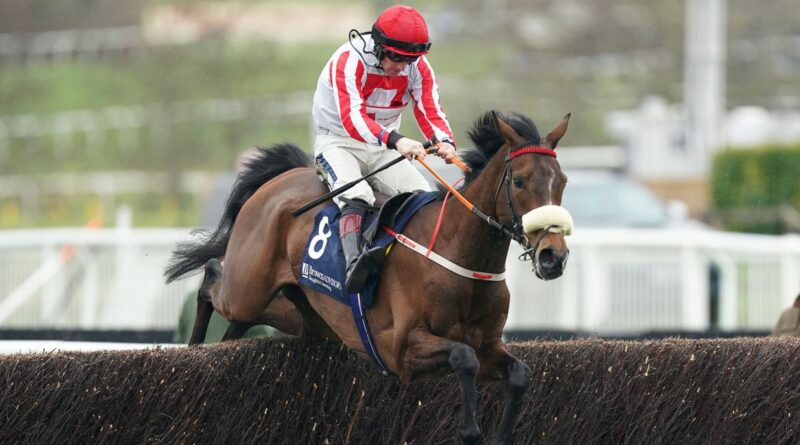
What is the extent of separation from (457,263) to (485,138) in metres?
0.49

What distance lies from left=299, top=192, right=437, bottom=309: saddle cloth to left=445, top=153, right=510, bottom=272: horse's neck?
0.33 m

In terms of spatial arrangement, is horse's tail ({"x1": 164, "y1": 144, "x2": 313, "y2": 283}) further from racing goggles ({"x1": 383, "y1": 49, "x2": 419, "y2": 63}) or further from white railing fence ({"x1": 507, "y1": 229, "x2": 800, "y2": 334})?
white railing fence ({"x1": 507, "y1": 229, "x2": 800, "y2": 334})

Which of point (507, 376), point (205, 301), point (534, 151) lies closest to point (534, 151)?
point (534, 151)

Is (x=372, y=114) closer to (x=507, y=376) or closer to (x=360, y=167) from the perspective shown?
(x=360, y=167)

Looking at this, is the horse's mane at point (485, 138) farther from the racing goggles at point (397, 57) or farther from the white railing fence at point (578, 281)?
the white railing fence at point (578, 281)

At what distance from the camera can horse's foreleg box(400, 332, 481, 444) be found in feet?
16.0

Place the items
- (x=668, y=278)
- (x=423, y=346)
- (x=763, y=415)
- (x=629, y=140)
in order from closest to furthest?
(x=423, y=346)
(x=763, y=415)
(x=668, y=278)
(x=629, y=140)

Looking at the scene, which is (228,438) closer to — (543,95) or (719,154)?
(719,154)

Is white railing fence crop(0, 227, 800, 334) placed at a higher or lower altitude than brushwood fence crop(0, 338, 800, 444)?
lower

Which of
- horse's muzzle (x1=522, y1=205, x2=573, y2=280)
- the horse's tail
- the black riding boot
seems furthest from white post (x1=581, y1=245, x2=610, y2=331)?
horse's muzzle (x1=522, y1=205, x2=573, y2=280)

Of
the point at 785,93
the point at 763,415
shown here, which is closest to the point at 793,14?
the point at 785,93

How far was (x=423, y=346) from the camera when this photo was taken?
5.11m

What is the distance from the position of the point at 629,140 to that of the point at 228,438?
1784 centimetres

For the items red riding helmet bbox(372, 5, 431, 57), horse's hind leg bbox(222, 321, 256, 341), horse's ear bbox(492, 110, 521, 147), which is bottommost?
horse's hind leg bbox(222, 321, 256, 341)
